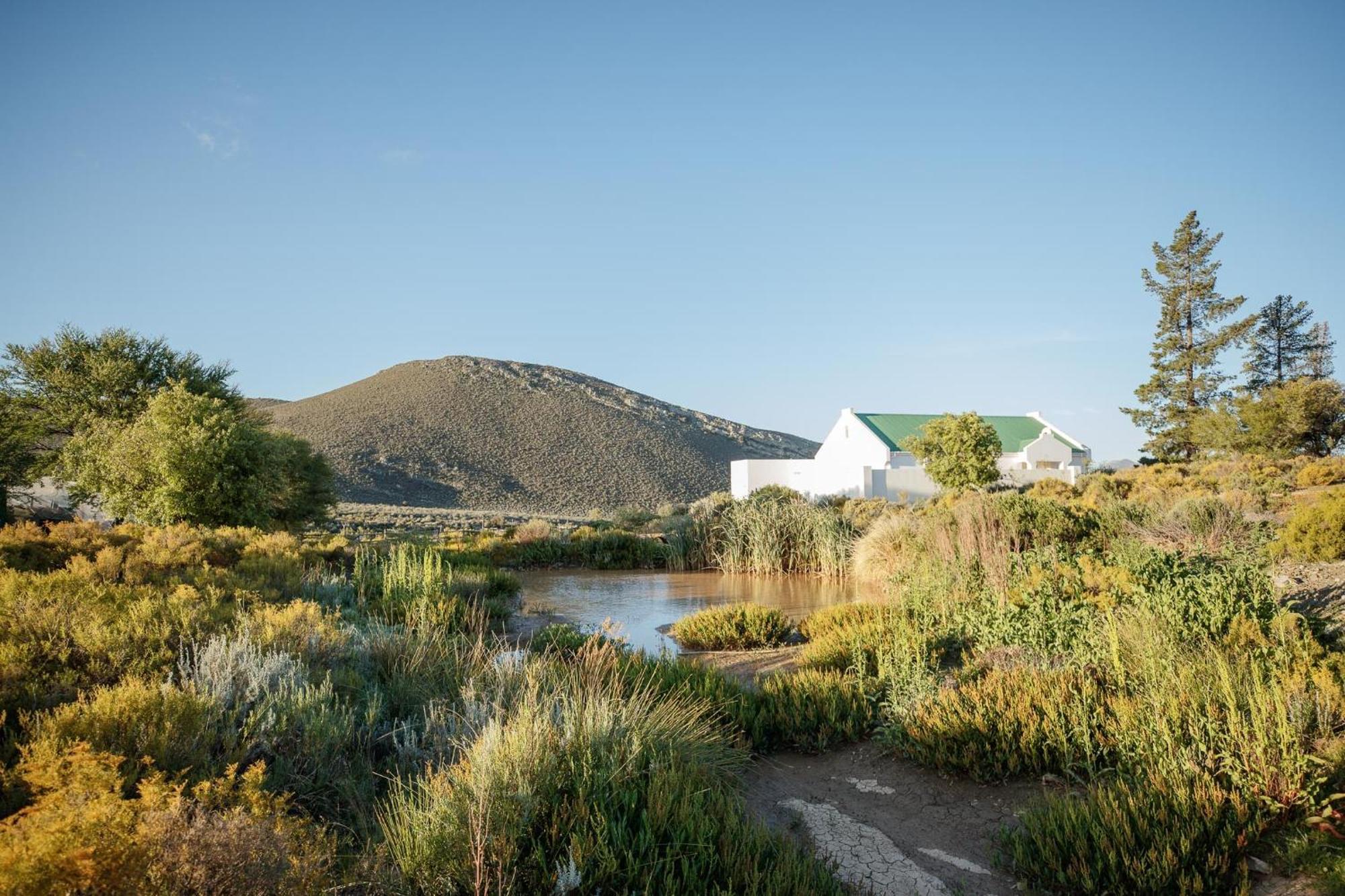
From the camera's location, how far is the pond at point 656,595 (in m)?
11.2

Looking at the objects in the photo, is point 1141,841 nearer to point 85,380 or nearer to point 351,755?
point 351,755

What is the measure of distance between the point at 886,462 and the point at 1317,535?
82.5 feet

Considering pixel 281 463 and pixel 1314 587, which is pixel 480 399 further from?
pixel 1314 587

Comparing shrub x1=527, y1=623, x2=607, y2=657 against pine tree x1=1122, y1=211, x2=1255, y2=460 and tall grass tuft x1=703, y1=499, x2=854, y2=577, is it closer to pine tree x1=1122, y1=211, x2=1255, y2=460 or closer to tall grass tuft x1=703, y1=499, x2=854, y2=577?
tall grass tuft x1=703, y1=499, x2=854, y2=577

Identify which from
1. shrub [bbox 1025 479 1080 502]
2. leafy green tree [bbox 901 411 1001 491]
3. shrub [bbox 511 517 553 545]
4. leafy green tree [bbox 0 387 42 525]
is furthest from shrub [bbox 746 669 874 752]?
leafy green tree [bbox 901 411 1001 491]

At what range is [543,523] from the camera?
20.7m

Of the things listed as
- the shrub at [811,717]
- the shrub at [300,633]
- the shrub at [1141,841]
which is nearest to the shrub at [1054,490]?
the shrub at [811,717]

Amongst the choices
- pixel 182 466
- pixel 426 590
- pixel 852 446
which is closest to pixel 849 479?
pixel 852 446

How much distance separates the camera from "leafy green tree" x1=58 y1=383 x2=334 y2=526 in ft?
45.4

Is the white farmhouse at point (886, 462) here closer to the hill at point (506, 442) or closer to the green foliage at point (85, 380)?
the hill at point (506, 442)

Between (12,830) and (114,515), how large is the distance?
1533 centimetres

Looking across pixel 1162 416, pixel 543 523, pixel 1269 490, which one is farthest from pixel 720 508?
pixel 1162 416

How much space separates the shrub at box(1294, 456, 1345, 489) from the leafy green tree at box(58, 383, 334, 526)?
23555mm

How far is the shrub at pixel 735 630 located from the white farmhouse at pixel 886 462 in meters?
23.2
